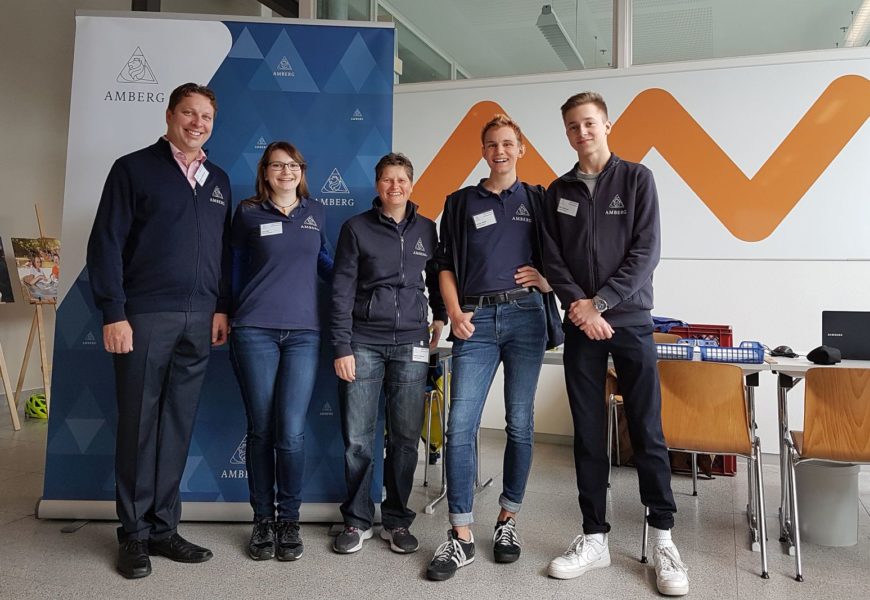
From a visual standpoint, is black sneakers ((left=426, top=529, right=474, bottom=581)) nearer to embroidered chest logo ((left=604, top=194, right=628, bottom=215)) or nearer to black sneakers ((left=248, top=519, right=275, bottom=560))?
black sneakers ((left=248, top=519, right=275, bottom=560))

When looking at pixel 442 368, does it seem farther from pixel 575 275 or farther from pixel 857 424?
pixel 857 424

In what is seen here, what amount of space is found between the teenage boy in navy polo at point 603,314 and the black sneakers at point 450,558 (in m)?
0.32

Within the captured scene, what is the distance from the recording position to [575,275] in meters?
2.33

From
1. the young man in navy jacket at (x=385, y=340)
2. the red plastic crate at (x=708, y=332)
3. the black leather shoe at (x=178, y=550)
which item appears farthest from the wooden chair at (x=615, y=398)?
the black leather shoe at (x=178, y=550)

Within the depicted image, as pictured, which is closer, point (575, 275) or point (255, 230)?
point (575, 275)

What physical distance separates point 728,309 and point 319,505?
314cm

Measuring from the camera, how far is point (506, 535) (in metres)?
2.46

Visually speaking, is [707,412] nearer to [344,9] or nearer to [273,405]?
[273,405]

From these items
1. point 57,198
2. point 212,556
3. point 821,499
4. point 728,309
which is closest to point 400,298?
point 212,556

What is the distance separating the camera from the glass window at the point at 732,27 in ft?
13.9

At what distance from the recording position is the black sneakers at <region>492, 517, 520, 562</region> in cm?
242

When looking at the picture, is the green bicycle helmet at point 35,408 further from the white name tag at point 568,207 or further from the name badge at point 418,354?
the white name tag at point 568,207

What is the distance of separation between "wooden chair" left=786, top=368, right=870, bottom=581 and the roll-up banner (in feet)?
5.84

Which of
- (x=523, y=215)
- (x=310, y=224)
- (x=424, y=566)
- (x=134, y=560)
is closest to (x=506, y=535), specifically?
(x=424, y=566)
